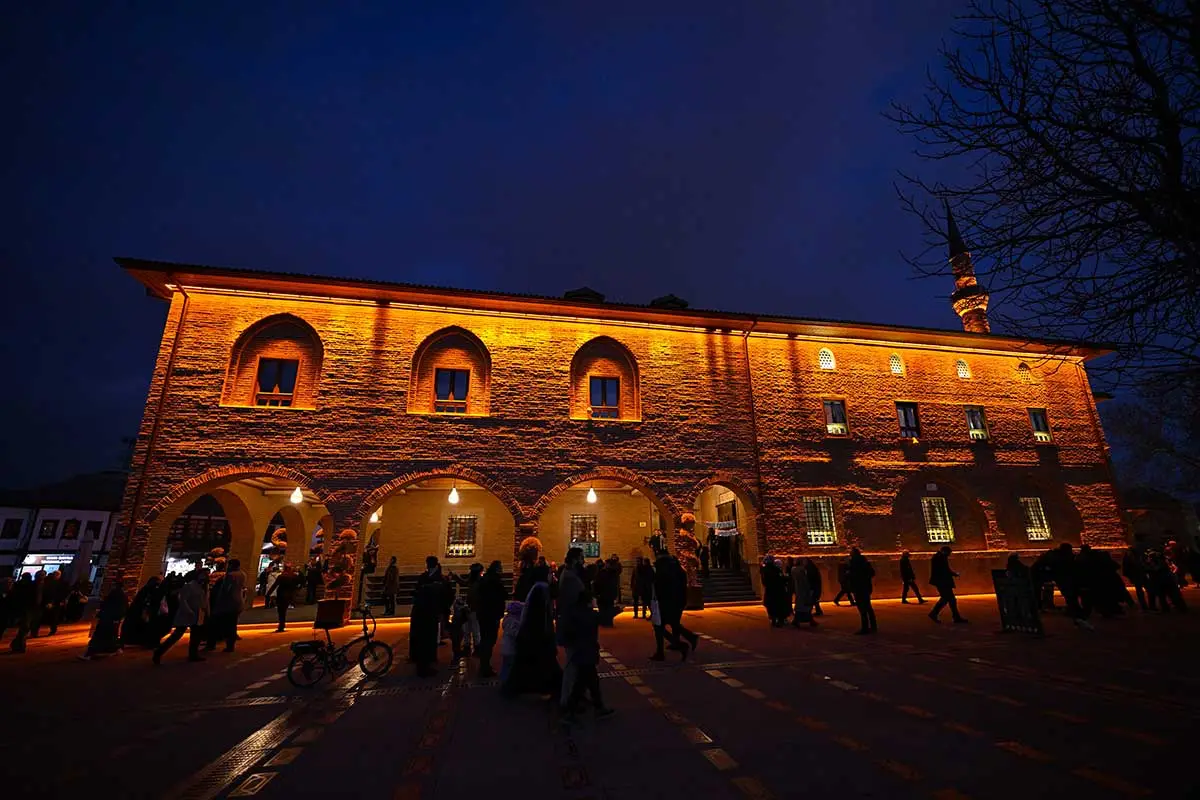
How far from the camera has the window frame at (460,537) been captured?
19.5 metres

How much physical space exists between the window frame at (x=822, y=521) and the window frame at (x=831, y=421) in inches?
92.1

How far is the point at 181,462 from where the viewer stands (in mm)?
13844

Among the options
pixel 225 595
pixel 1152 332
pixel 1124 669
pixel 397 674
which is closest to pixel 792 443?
pixel 1124 669

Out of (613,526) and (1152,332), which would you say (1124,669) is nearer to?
(1152,332)

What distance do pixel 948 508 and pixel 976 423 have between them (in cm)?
387

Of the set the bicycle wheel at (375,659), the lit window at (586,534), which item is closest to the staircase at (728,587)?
the lit window at (586,534)

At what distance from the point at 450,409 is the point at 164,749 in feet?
38.8

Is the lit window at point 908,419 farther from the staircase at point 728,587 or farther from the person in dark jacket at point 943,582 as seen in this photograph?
the person in dark jacket at point 943,582

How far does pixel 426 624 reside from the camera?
26.1 feet

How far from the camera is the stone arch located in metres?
18.0

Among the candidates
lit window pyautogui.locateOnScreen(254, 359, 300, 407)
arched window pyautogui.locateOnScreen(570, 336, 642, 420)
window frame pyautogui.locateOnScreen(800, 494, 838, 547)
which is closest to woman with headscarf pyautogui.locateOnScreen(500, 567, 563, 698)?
arched window pyautogui.locateOnScreen(570, 336, 642, 420)

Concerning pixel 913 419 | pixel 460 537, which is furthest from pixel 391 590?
pixel 913 419

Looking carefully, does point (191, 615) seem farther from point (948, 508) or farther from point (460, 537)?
point (948, 508)

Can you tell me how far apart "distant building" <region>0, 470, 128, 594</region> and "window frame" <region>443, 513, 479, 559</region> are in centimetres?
2378
